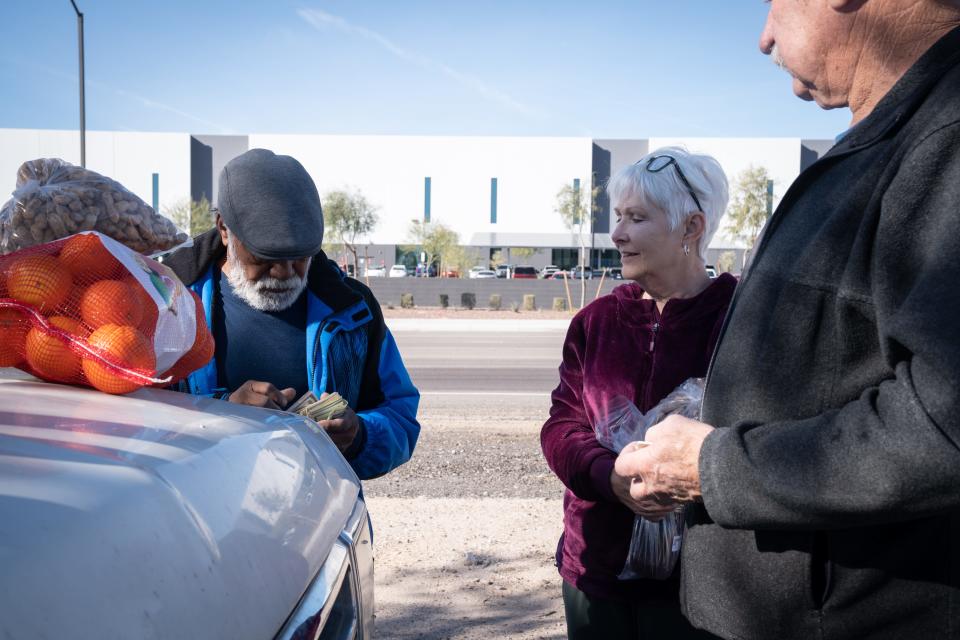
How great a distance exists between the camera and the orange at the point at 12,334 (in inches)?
61.9

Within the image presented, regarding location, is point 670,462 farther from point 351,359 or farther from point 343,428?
point 351,359

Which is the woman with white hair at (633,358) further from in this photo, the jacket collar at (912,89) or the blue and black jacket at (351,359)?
the jacket collar at (912,89)

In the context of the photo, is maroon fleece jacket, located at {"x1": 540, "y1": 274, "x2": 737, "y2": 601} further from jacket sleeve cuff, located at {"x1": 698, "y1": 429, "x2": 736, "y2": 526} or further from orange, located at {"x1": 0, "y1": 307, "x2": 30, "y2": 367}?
orange, located at {"x1": 0, "y1": 307, "x2": 30, "y2": 367}

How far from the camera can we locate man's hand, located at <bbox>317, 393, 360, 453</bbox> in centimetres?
238

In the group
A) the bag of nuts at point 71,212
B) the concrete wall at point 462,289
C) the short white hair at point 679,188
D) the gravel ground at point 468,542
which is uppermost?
the short white hair at point 679,188

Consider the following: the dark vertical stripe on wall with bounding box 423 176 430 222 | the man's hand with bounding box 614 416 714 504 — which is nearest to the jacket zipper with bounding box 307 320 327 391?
the man's hand with bounding box 614 416 714 504

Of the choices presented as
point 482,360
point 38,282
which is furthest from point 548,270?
point 38,282

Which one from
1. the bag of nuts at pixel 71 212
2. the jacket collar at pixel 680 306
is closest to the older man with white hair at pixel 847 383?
the jacket collar at pixel 680 306

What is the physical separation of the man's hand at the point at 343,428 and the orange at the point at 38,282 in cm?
88

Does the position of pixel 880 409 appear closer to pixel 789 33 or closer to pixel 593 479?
pixel 789 33

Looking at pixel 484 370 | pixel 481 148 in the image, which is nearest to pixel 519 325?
pixel 484 370

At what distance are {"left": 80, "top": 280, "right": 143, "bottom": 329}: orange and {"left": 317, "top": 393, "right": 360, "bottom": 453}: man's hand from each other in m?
0.79

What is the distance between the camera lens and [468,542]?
188 inches

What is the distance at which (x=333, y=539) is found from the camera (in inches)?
59.6
